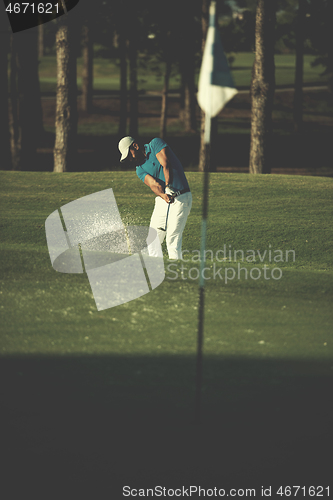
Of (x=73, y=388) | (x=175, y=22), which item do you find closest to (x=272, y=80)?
(x=175, y=22)

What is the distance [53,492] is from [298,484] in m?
1.39

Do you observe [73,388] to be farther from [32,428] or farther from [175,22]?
[175,22]

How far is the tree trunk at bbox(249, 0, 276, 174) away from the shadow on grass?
11.3 metres

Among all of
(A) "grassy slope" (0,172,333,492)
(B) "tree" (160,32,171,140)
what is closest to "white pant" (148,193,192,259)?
(A) "grassy slope" (0,172,333,492)

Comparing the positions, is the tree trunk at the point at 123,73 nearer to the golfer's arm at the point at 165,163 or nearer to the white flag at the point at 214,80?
the golfer's arm at the point at 165,163

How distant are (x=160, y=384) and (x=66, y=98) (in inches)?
462

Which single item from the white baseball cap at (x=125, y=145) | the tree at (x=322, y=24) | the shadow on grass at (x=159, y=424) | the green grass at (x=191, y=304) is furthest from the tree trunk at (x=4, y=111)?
the shadow on grass at (x=159, y=424)

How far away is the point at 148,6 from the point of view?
23672 mm

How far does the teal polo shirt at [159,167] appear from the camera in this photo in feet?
25.6

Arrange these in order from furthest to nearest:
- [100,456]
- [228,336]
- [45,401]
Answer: [228,336] → [45,401] → [100,456]

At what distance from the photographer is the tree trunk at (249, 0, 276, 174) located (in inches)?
561

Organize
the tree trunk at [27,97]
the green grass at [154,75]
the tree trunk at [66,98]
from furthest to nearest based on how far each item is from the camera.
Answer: the green grass at [154,75], the tree trunk at [27,97], the tree trunk at [66,98]

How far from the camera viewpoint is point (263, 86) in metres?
14.6

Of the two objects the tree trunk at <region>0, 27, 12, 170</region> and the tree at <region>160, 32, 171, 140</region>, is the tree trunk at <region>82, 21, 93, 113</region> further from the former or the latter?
the tree trunk at <region>0, 27, 12, 170</region>
